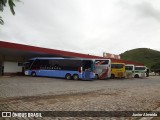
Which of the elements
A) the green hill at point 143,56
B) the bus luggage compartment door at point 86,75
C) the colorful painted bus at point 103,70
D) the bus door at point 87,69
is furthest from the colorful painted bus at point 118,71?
the green hill at point 143,56

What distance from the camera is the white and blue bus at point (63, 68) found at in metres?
25.3

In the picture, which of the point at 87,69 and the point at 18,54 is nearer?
the point at 87,69

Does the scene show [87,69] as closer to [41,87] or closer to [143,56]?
[41,87]

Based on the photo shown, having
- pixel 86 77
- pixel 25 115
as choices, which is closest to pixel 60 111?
pixel 25 115

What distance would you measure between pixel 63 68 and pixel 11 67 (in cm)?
997

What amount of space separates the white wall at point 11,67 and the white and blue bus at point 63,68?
3879mm

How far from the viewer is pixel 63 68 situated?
26328 millimetres

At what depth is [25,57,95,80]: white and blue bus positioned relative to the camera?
2528cm

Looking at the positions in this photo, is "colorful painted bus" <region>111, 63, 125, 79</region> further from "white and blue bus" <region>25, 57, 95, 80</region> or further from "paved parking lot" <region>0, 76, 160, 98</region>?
"paved parking lot" <region>0, 76, 160, 98</region>

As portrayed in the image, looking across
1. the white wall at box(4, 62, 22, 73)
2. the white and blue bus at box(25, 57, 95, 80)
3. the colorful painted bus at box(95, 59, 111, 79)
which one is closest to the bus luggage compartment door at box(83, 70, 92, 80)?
the white and blue bus at box(25, 57, 95, 80)

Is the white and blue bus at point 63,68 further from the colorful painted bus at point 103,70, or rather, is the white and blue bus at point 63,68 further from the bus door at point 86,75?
the colorful painted bus at point 103,70

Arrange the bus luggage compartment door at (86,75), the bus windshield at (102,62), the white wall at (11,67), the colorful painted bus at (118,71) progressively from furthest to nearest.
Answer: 1. the colorful painted bus at (118,71)
2. the white wall at (11,67)
3. the bus windshield at (102,62)
4. the bus luggage compartment door at (86,75)

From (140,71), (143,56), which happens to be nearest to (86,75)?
(140,71)

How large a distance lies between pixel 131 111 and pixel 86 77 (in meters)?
17.6
